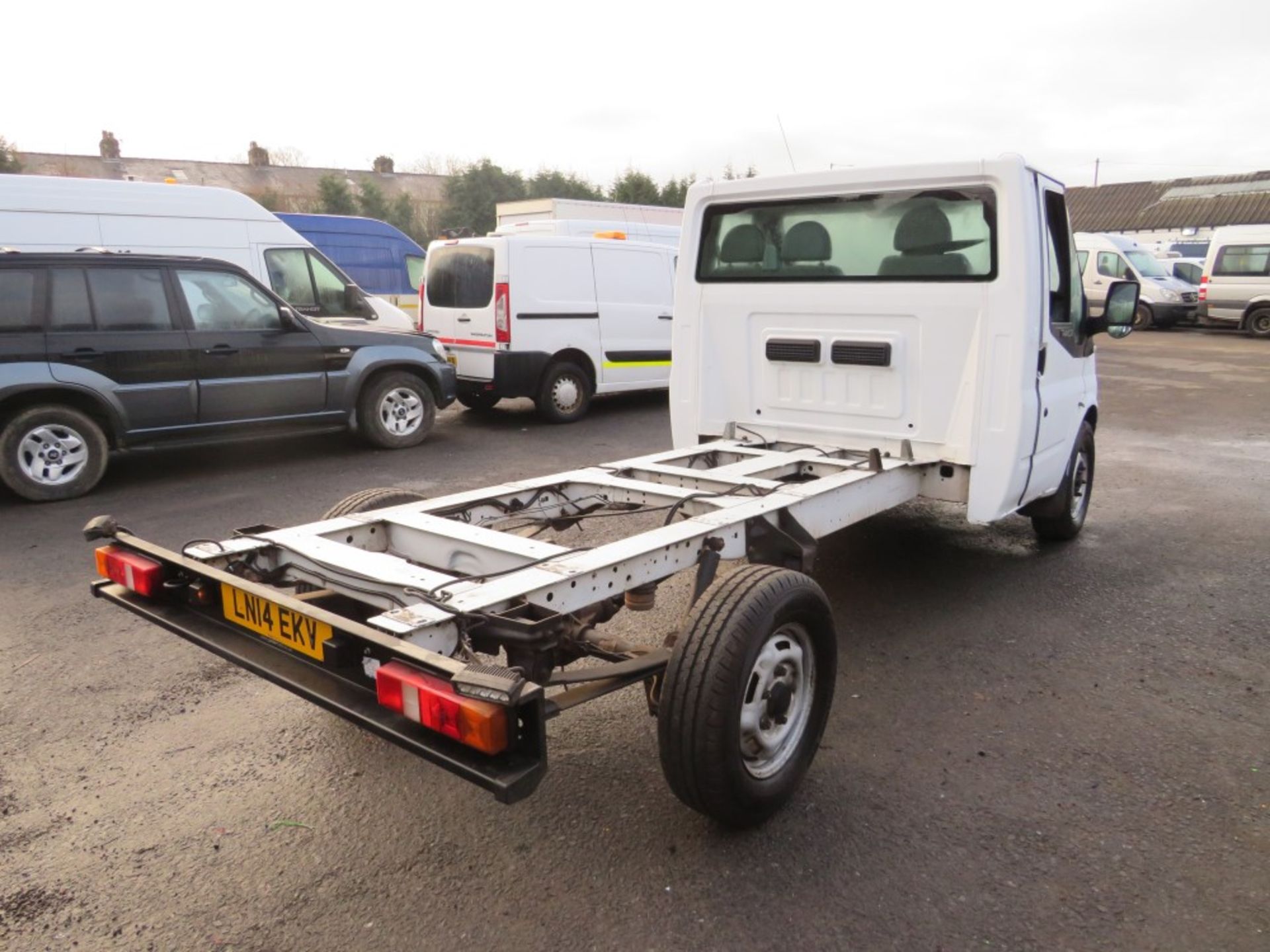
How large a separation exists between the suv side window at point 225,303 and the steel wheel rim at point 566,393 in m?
3.14

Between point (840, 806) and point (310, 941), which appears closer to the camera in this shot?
point (310, 941)

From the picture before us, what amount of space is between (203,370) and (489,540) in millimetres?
5321

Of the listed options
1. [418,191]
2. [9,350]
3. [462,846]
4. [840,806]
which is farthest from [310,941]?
[418,191]

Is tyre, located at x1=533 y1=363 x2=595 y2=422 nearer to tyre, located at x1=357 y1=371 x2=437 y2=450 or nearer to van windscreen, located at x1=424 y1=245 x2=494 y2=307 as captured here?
van windscreen, located at x1=424 y1=245 x2=494 y2=307

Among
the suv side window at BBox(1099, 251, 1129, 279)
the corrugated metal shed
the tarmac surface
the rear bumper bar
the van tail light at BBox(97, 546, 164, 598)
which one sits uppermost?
the corrugated metal shed

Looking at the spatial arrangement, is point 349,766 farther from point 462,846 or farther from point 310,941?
point 310,941

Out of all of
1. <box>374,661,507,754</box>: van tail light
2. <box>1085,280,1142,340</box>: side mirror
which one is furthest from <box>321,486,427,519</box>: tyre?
<box>1085,280,1142,340</box>: side mirror

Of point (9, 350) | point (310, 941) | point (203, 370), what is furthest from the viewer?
point (203, 370)

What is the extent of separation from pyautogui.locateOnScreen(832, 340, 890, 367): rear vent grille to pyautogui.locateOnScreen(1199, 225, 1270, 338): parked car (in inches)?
760

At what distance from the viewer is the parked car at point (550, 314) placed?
31.1 feet

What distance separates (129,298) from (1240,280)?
21.4 meters

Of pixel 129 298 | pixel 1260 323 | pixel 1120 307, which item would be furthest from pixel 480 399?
pixel 1260 323

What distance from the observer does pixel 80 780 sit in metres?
3.11

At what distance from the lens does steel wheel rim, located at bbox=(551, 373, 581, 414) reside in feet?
33.2
